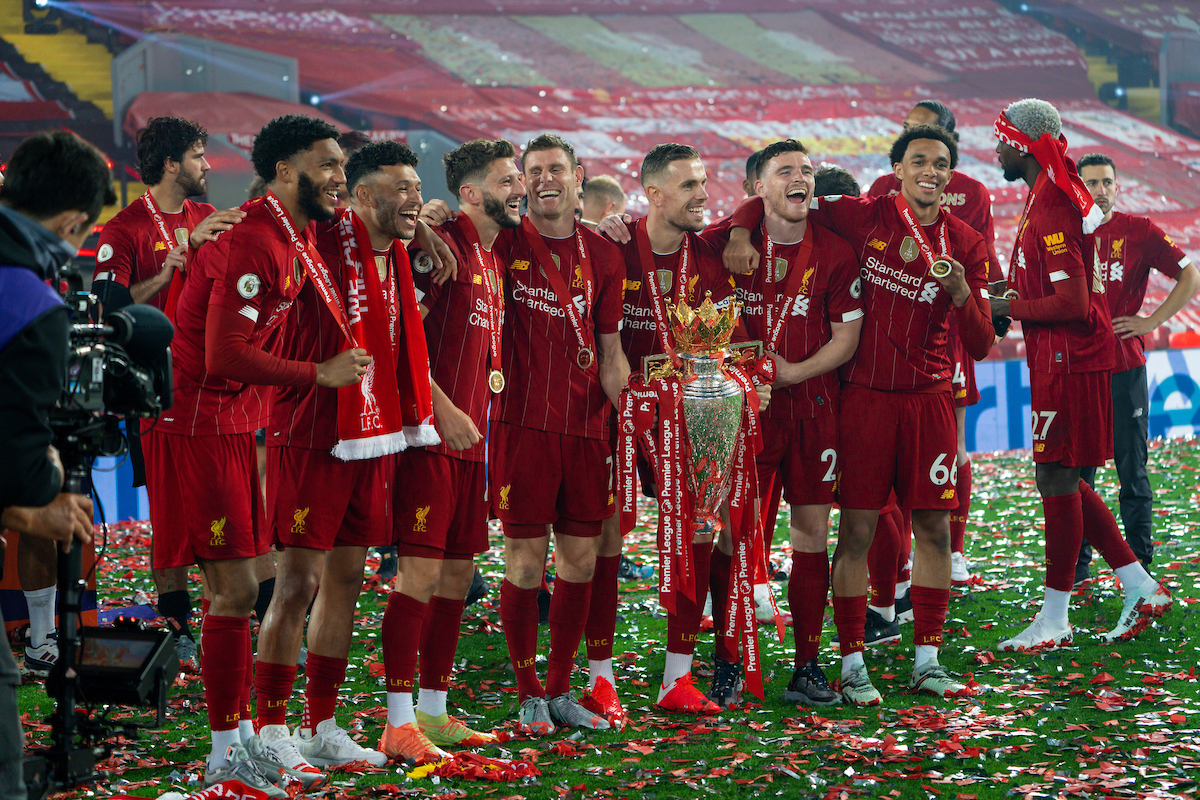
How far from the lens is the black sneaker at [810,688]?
4.48 m

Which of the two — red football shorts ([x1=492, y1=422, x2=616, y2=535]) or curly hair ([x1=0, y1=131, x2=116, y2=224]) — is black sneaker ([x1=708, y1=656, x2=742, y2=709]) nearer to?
red football shorts ([x1=492, y1=422, x2=616, y2=535])

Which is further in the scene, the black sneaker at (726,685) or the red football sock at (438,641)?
the black sneaker at (726,685)

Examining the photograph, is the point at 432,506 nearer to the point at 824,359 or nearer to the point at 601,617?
the point at 601,617

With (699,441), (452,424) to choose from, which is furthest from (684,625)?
(452,424)

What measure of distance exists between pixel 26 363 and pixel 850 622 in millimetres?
3351

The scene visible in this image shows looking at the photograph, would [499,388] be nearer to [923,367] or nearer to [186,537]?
[186,537]

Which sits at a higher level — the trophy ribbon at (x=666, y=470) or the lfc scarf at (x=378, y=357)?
the lfc scarf at (x=378, y=357)

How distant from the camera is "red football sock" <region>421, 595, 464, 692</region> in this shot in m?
4.17

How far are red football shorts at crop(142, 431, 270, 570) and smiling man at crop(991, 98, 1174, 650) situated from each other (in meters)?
3.46

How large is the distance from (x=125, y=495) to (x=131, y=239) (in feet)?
15.3

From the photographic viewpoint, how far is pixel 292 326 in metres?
3.91

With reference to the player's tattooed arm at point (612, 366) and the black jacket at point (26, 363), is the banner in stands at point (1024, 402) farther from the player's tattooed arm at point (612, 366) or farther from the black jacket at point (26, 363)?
the black jacket at point (26, 363)

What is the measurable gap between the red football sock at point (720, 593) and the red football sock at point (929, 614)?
0.80 meters

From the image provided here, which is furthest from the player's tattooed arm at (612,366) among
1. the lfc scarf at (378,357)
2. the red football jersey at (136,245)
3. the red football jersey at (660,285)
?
the red football jersey at (136,245)
